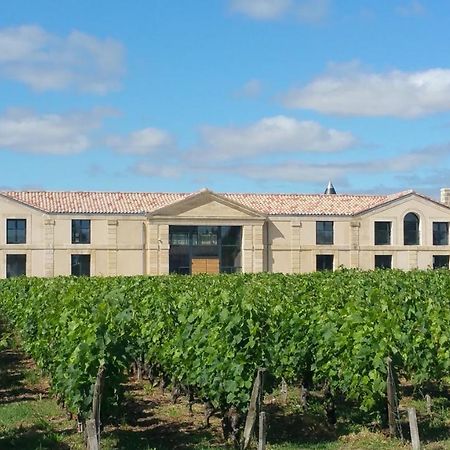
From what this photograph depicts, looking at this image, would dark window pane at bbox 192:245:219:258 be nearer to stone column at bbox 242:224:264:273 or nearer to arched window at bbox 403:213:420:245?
stone column at bbox 242:224:264:273

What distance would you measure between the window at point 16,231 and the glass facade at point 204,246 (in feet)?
32.0

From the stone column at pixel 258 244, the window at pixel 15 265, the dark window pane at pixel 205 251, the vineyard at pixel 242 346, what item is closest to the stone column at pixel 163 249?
the dark window pane at pixel 205 251

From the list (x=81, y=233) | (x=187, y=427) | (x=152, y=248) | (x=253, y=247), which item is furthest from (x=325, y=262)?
(x=187, y=427)

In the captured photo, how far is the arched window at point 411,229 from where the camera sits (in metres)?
56.8

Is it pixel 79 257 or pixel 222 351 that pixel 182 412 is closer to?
pixel 222 351

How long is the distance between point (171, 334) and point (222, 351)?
11.1ft

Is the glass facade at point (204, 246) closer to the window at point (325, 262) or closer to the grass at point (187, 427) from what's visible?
the window at point (325, 262)

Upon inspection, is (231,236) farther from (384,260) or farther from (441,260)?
(441,260)

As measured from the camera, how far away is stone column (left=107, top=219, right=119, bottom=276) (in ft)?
171

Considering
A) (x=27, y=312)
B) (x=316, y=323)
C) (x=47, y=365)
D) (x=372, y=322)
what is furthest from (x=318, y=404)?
(x=27, y=312)

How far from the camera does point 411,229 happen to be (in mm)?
57062

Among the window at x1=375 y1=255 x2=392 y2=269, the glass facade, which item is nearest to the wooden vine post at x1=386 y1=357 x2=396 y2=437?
the glass facade

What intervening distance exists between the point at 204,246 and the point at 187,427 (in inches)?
1596

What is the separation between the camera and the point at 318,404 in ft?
48.9
